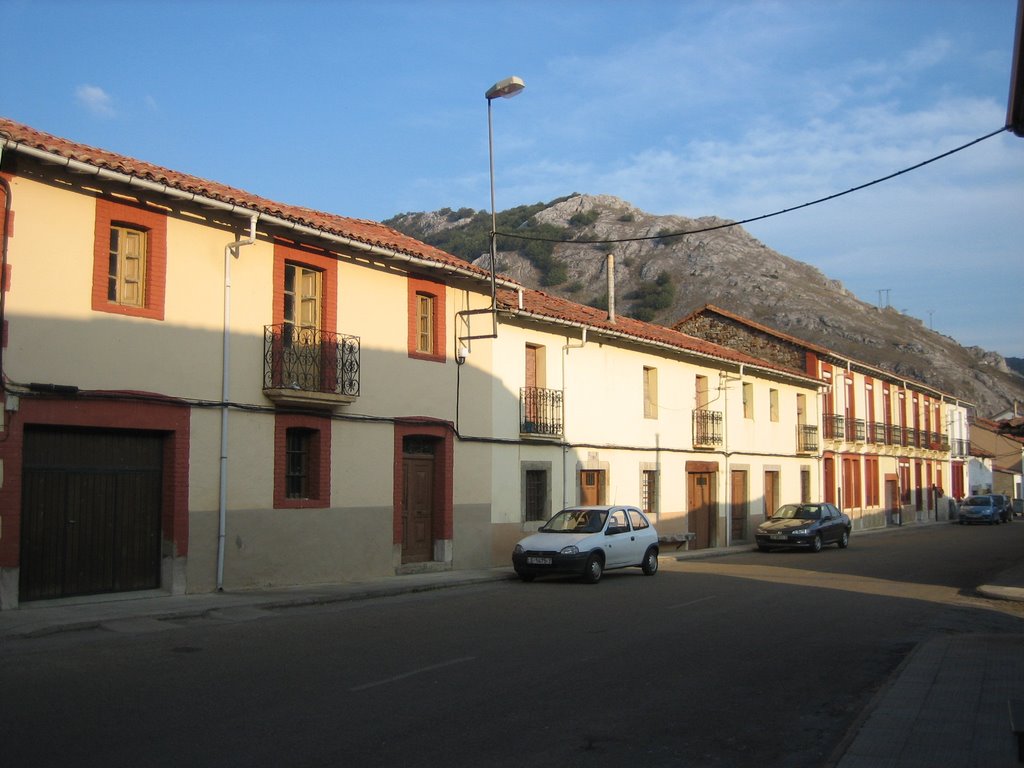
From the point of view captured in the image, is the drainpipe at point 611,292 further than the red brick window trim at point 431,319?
Yes

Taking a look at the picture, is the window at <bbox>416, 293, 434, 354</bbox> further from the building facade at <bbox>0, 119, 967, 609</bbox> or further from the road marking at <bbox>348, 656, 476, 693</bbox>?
the road marking at <bbox>348, 656, 476, 693</bbox>

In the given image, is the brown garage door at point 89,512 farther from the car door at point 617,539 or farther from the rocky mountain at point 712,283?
the rocky mountain at point 712,283

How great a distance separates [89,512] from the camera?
13797mm

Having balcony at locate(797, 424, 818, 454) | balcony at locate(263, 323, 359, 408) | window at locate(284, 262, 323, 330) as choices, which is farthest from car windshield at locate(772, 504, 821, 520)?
window at locate(284, 262, 323, 330)

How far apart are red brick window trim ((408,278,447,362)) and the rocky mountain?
6802cm

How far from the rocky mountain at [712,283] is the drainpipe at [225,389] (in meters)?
72.6

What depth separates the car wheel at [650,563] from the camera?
19875mm

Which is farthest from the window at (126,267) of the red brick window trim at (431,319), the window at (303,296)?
the red brick window trim at (431,319)

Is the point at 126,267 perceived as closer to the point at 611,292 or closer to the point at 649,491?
the point at 649,491

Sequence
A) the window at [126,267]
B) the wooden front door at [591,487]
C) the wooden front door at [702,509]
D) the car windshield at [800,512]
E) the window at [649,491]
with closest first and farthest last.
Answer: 1. the window at [126,267]
2. the wooden front door at [591,487]
3. the window at [649,491]
4. the car windshield at [800,512]
5. the wooden front door at [702,509]

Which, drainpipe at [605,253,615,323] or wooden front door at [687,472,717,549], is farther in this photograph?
wooden front door at [687,472,717,549]

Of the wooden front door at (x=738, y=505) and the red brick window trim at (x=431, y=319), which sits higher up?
the red brick window trim at (x=431, y=319)

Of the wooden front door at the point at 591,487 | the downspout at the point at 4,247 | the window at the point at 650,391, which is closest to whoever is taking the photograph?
the downspout at the point at 4,247

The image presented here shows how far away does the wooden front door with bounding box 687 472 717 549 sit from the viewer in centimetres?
3014
